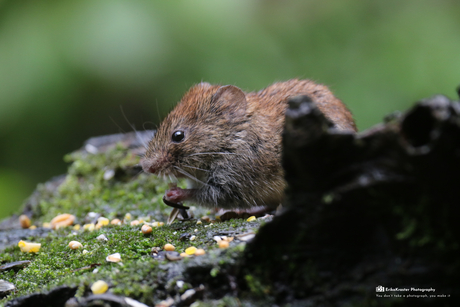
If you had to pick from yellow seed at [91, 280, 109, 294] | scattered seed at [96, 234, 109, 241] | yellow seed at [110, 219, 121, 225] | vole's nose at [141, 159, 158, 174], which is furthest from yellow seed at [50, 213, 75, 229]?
yellow seed at [91, 280, 109, 294]

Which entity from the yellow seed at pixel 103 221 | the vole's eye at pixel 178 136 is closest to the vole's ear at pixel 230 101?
the vole's eye at pixel 178 136

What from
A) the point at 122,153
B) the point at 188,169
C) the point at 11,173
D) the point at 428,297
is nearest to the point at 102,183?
the point at 122,153

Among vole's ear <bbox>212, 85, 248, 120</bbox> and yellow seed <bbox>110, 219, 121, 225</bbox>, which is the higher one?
vole's ear <bbox>212, 85, 248, 120</bbox>

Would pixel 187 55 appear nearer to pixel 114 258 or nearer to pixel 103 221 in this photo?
pixel 103 221

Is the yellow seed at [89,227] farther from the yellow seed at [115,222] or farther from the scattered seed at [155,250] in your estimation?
the scattered seed at [155,250]

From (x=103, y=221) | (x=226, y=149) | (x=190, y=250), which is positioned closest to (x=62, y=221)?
(x=103, y=221)

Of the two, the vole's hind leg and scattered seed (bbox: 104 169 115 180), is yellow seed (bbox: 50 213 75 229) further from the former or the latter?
the vole's hind leg
